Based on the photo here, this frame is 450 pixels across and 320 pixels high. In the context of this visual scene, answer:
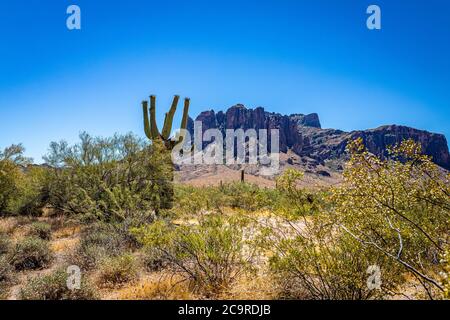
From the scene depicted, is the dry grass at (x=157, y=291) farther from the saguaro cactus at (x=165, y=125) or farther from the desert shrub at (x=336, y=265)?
the saguaro cactus at (x=165, y=125)

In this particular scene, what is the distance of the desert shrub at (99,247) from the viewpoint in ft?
21.2

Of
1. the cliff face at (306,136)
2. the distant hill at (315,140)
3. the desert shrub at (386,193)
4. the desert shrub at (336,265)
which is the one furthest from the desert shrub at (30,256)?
the cliff face at (306,136)

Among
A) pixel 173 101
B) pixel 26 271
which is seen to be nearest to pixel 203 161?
pixel 173 101

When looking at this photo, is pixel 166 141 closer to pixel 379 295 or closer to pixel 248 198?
pixel 248 198

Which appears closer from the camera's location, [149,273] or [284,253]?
[284,253]

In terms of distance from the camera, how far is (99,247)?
6805 mm

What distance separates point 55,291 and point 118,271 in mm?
1095

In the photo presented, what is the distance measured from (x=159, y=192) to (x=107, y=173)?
7.22 ft

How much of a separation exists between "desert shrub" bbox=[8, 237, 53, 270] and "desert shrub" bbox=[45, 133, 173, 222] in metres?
3.38

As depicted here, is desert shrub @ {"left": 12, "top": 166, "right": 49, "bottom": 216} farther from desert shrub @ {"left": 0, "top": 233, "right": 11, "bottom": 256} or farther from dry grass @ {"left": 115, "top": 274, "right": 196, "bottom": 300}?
dry grass @ {"left": 115, "top": 274, "right": 196, "bottom": 300}

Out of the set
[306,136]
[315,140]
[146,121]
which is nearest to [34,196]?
[146,121]

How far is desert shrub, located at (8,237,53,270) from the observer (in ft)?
22.1

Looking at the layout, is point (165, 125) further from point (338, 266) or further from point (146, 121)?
point (338, 266)
